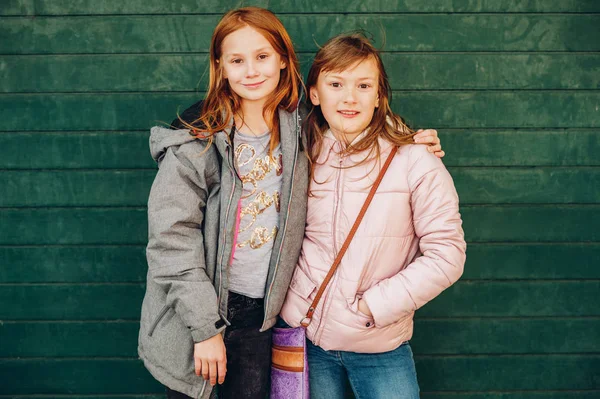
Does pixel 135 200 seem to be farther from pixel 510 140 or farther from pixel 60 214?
pixel 510 140

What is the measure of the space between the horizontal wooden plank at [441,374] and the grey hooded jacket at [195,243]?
1.23 meters

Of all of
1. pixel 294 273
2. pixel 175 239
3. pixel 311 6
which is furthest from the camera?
pixel 311 6

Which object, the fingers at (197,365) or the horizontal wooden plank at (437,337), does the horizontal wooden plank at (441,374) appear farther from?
the fingers at (197,365)

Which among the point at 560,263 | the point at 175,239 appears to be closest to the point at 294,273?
the point at 175,239

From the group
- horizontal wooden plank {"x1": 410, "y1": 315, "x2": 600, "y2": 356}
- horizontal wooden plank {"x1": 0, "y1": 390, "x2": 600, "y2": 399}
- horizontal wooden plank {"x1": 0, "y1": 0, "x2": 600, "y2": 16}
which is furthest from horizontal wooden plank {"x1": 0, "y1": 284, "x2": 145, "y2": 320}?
horizontal wooden plank {"x1": 410, "y1": 315, "x2": 600, "y2": 356}

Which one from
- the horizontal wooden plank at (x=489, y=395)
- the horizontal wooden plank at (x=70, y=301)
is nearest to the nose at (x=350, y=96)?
the horizontal wooden plank at (x=70, y=301)

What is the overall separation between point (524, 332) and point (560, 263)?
44cm

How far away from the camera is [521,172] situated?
3201 millimetres

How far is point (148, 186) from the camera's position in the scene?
3207mm

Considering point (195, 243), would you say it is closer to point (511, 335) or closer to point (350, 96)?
point (350, 96)

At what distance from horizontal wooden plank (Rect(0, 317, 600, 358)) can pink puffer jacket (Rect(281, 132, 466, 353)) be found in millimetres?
1112

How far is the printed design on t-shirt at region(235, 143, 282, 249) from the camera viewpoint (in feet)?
7.41

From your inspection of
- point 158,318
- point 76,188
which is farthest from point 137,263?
point 158,318

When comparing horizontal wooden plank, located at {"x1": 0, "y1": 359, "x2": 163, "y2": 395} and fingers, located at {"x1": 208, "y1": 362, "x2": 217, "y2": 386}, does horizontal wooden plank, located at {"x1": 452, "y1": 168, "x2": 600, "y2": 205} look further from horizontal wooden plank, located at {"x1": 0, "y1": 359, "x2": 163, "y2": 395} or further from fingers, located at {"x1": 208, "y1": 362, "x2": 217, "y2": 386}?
horizontal wooden plank, located at {"x1": 0, "y1": 359, "x2": 163, "y2": 395}
